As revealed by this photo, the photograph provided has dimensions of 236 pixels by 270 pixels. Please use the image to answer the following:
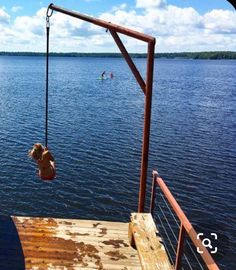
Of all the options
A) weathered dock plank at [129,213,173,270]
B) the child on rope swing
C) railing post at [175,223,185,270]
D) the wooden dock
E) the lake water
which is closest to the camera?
railing post at [175,223,185,270]

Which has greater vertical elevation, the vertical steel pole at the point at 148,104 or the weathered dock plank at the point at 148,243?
the vertical steel pole at the point at 148,104

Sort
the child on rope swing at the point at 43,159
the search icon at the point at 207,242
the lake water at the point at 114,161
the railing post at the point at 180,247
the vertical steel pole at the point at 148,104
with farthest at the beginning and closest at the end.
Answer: the lake water at the point at 114,161
the search icon at the point at 207,242
the child on rope swing at the point at 43,159
the vertical steel pole at the point at 148,104
the railing post at the point at 180,247

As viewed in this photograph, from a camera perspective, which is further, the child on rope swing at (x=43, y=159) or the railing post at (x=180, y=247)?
the child on rope swing at (x=43, y=159)

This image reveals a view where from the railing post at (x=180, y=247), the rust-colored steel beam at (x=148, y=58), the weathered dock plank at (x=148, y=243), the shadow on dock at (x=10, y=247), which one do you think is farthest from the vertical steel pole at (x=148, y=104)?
the shadow on dock at (x=10, y=247)

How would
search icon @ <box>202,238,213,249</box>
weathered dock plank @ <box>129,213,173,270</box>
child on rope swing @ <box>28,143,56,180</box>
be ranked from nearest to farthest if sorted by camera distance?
weathered dock plank @ <box>129,213,173,270</box> → child on rope swing @ <box>28,143,56,180</box> → search icon @ <box>202,238,213,249</box>

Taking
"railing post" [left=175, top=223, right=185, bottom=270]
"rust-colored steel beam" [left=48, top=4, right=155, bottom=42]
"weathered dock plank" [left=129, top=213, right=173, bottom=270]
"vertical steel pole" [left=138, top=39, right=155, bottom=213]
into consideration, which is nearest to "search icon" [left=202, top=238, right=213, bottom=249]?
"vertical steel pole" [left=138, top=39, right=155, bottom=213]

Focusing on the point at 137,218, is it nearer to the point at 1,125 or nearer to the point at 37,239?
the point at 37,239

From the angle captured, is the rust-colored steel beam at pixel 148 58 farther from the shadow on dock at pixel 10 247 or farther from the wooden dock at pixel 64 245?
the shadow on dock at pixel 10 247

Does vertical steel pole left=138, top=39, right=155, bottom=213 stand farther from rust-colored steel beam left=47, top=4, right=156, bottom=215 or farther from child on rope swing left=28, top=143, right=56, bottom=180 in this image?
child on rope swing left=28, top=143, right=56, bottom=180

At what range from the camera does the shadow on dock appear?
28.4ft

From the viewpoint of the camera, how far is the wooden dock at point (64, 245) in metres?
8.61

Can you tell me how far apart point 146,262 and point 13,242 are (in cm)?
346

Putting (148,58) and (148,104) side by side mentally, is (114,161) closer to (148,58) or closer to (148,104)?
(148,104)

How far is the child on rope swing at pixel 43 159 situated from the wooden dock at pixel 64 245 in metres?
1.24
